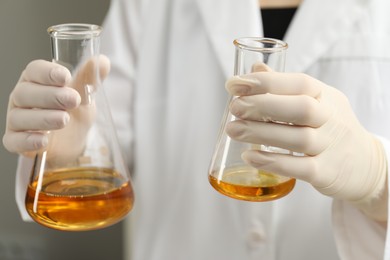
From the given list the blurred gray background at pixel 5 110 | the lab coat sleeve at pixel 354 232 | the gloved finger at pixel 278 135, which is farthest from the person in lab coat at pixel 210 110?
the blurred gray background at pixel 5 110

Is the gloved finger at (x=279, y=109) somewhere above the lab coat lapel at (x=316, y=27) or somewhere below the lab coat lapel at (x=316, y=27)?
below

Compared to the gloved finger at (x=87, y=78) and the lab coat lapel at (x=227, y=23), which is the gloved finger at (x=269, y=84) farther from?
the lab coat lapel at (x=227, y=23)

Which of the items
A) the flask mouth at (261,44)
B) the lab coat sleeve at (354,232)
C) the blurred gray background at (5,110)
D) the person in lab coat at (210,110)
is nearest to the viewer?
the flask mouth at (261,44)

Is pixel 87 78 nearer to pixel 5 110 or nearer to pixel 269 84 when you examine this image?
pixel 269 84

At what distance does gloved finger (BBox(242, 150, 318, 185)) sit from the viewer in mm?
577

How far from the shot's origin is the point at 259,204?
93 centimetres

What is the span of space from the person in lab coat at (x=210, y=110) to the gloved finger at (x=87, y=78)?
0.23 m

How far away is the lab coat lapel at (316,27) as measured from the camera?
90 cm

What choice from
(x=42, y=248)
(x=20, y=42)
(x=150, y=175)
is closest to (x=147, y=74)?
(x=150, y=175)

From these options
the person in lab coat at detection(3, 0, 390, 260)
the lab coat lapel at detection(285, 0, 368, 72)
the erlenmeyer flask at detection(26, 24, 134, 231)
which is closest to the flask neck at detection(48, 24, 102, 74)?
the erlenmeyer flask at detection(26, 24, 134, 231)

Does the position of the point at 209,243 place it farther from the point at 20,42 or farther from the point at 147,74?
the point at 20,42

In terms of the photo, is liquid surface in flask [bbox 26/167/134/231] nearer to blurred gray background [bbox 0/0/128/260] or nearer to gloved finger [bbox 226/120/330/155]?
gloved finger [bbox 226/120/330/155]

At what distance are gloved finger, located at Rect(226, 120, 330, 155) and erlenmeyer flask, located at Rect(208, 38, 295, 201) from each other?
38 millimetres

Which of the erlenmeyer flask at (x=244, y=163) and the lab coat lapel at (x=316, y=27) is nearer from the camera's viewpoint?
the erlenmeyer flask at (x=244, y=163)
